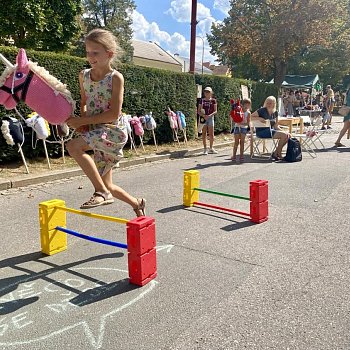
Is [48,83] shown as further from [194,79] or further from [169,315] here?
[194,79]

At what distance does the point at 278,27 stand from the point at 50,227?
83.1 feet

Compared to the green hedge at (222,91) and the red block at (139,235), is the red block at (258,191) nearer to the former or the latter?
the red block at (139,235)

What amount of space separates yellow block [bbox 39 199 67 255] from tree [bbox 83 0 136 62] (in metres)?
50.0

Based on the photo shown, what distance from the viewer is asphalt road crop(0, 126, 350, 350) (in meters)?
2.67

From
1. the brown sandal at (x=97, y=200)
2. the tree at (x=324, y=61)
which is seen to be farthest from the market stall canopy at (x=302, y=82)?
the brown sandal at (x=97, y=200)

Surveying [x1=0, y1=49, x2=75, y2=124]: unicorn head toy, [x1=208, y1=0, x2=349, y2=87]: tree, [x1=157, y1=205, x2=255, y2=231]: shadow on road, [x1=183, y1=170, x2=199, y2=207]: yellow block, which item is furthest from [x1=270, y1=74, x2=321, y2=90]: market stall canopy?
[x1=0, y1=49, x2=75, y2=124]: unicorn head toy

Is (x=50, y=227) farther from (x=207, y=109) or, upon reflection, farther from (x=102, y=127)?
(x=207, y=109)

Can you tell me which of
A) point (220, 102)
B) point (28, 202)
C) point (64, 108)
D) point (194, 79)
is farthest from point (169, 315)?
point (220, 102)

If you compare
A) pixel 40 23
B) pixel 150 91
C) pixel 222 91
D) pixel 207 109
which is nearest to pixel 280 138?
pixel 207 109

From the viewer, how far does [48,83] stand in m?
3.45

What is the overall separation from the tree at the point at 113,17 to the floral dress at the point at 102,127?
1973 inches

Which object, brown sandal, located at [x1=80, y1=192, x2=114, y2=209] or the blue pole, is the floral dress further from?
the blue pole

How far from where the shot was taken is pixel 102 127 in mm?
3664

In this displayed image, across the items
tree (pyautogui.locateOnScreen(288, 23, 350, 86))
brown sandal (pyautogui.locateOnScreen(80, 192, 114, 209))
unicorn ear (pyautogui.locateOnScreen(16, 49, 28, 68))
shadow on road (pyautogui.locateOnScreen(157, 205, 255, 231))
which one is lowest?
shadow on road (pyautogui.locateOnScreen(157, 205, 255, 231))
